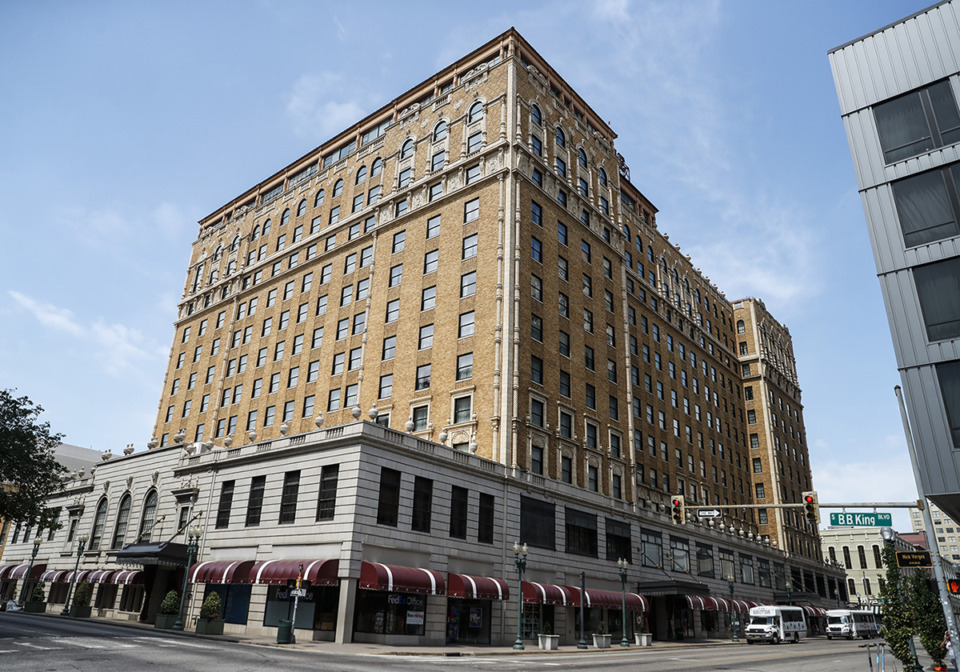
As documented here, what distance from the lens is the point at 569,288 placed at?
2051 inches

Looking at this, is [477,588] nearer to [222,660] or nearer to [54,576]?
[222,660]

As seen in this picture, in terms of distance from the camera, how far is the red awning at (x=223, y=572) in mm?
36438

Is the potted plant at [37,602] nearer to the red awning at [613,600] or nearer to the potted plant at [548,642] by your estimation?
the potted plant at [548,642]

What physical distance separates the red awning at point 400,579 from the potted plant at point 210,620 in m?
7.79

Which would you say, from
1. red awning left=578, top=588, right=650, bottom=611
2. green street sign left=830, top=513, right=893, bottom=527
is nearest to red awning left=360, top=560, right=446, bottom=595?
red awning left=578, top=588, right=650, bottom=611

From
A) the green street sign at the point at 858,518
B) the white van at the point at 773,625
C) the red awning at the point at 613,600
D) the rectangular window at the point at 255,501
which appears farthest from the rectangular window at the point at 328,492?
the white van at the point at 773,625

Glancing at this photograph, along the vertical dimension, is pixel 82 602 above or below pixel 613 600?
below

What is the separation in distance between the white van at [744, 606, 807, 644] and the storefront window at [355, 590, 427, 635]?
108 ft

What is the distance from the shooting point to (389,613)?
3422cm

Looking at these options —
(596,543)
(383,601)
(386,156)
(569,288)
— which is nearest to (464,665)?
(383,601)

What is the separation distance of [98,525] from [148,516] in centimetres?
832

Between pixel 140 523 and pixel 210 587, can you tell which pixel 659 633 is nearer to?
pixel 210 587

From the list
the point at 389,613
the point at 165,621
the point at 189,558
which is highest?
the point at 189,558

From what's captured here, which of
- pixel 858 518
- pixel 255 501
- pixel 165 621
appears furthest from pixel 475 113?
pixel 165 621
